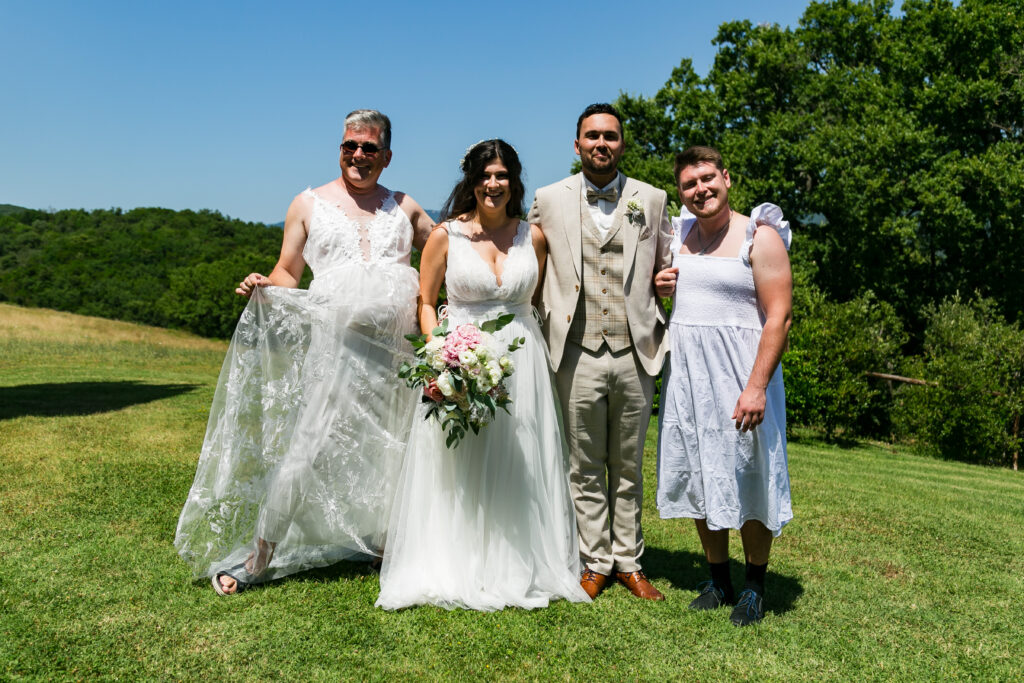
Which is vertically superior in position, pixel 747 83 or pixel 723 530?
pixel 747 83

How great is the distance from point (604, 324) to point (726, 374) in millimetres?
731

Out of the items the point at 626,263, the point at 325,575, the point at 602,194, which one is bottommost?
the point at 325,575

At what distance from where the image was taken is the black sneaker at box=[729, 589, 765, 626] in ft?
13.7

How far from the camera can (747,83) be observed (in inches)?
1098

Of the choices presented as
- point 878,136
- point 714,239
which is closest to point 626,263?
point 714,239

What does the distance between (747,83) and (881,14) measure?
19.7 feet

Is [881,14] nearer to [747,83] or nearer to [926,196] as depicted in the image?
[747,83]

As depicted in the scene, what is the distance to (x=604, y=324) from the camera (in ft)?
14.5

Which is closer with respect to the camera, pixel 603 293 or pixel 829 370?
pixel 603 293

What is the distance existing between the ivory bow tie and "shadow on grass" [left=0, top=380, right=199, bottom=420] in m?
9.41

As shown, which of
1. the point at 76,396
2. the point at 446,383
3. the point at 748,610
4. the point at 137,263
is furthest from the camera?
the point at 137,263

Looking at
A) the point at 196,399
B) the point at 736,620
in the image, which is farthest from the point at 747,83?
the point at 736,620

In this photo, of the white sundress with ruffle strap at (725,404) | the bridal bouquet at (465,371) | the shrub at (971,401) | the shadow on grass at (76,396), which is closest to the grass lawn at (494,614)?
the white sundress with ruffle strap at (725,404)

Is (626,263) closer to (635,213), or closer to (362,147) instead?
(635,213)
